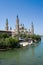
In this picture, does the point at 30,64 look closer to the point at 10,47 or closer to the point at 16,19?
the point at 10,47

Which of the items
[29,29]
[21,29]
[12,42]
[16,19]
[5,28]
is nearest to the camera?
[12,42]

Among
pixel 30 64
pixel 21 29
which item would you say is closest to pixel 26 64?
pixel 30 64

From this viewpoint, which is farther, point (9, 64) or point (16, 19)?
point (16, 19)

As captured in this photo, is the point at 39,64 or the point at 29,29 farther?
the point at 29,29

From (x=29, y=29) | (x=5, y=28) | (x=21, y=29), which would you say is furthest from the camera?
(x=29, y=29)

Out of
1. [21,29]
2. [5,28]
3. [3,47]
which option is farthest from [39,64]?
[21,29]

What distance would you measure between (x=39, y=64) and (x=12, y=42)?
1801cm

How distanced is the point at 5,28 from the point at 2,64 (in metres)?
51.1

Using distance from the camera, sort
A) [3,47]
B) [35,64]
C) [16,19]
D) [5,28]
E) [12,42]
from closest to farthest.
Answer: [35,64] < [3,47] < [12,42] < [16,19] < [5,28]

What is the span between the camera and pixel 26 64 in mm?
16188

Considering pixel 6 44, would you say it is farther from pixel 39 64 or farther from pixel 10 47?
pixel 39 64

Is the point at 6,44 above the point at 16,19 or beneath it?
beneath

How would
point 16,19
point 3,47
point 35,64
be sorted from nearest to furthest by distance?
point 35,64 → point 3,47 → point 16,19

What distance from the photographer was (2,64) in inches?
649
